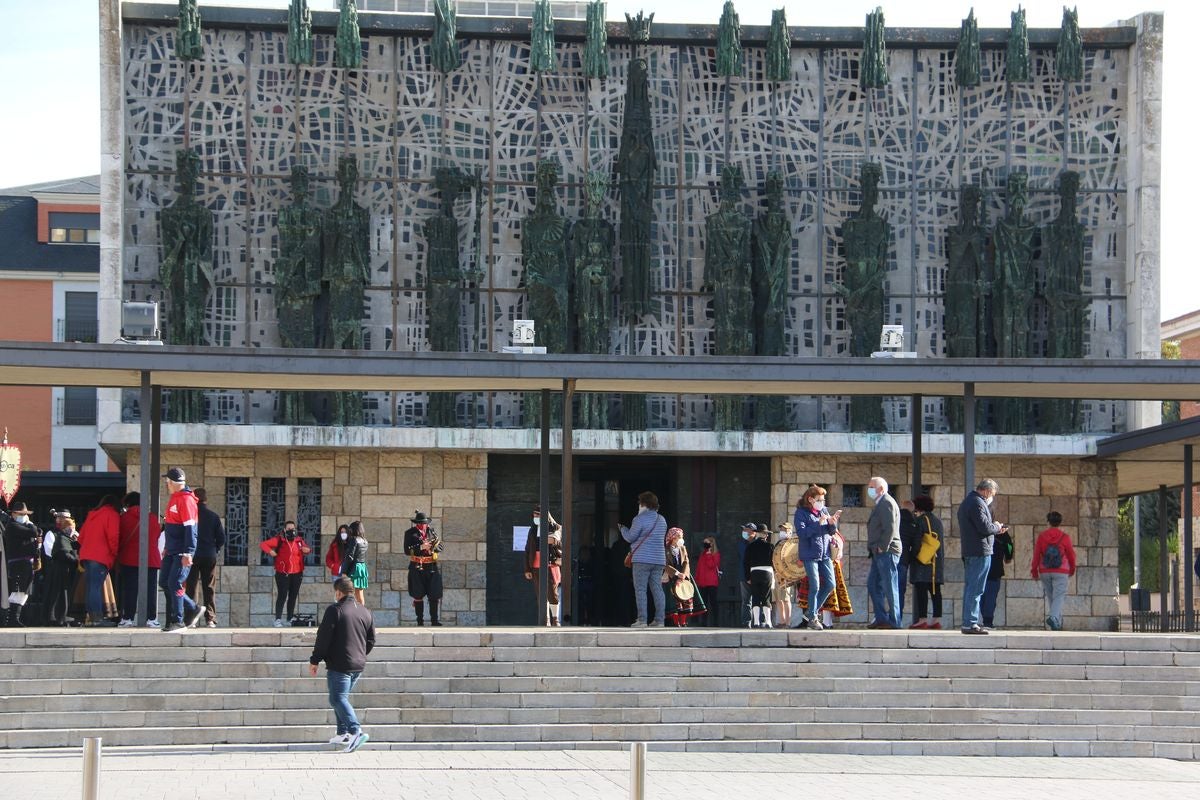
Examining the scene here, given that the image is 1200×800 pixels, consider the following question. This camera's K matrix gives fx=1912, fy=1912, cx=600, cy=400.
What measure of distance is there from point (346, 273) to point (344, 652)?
572 inches

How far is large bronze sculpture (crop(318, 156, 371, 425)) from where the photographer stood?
94.6 ft

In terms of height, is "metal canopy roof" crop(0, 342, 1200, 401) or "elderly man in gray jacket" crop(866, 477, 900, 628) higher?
"metal canopy roof" crop(0, 342, 1200, 401)

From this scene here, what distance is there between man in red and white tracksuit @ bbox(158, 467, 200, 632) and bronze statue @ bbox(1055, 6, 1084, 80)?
17.9 m

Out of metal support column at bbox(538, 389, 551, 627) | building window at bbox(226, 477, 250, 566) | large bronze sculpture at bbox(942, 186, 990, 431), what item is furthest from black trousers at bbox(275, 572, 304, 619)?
large bronze sculpture at bbox(942, 186, 990, 431)

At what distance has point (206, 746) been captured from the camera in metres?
15.7

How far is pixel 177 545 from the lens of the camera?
1783 centimetres

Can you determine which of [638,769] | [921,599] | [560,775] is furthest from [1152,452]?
[638,769]

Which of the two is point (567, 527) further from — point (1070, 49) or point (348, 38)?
point (1070, 49)

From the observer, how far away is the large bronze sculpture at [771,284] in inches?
1164

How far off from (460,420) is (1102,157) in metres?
11.1

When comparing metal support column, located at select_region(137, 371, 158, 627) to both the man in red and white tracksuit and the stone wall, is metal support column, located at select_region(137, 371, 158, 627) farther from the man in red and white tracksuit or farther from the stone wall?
the stone wall

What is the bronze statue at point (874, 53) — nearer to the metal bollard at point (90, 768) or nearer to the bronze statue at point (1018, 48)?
the bronze statue at point (1018, 48)

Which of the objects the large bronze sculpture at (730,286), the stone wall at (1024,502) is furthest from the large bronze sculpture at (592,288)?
the stone wall at (1024,502)

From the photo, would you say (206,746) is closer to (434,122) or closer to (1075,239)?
(434,122)
